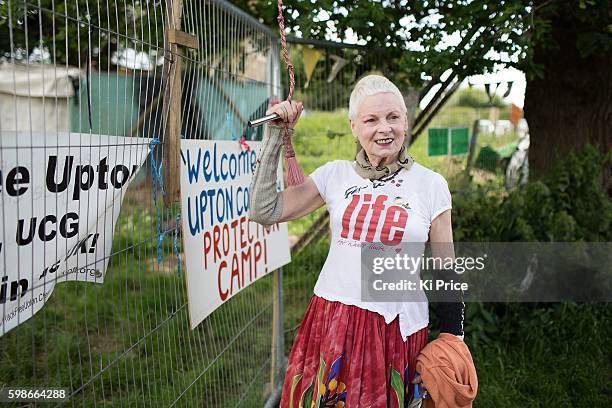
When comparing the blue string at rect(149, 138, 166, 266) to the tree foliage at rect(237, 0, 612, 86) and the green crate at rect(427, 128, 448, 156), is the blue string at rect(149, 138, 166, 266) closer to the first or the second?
the tree foliage at rect(237, 0, 612, 86)

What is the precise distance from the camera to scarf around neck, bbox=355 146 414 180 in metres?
2.28

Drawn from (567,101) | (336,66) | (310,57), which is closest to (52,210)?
(310,57)

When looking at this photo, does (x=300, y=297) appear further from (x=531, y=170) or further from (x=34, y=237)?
(x=34, y=237)

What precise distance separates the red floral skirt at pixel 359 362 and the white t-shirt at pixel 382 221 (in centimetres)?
4

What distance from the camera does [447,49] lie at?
393cm

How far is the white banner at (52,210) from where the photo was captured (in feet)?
5.32

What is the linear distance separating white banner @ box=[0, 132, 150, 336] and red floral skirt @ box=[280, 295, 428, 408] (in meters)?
0.81

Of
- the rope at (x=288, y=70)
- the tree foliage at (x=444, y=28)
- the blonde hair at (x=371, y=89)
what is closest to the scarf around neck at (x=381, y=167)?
the blonde hair at (x=371, y=89)

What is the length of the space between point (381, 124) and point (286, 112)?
0.33 metres

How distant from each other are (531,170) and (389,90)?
145 inches

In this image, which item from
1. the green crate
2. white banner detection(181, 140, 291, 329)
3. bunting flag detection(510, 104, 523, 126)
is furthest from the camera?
bunting flag detection(510, 104, 523, 126)

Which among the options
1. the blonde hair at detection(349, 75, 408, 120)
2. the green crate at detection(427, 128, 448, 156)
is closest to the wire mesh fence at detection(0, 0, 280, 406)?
the blonde hair at detection(349, 75, 408, 120)

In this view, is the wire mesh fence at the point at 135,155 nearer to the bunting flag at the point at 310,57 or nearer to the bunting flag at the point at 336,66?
the bunting flag at the point at 310,57

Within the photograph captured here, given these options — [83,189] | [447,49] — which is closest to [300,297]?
[447,49]
